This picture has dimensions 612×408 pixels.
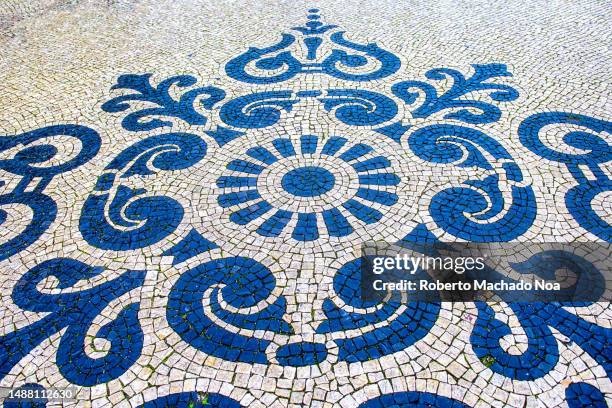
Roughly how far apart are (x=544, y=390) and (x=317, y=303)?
197cm

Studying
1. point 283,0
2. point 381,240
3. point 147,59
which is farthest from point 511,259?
point 283,0

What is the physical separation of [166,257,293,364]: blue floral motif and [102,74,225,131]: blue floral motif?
2.89 metres

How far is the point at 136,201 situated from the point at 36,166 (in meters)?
1.66

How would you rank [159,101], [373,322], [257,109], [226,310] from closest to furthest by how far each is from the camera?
[373,322] → [226,310] → [257,109] → [159,101]

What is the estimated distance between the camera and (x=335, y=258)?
5195 mm

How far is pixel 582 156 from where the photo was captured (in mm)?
6391

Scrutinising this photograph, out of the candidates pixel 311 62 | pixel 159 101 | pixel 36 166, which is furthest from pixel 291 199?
pixel 311 62

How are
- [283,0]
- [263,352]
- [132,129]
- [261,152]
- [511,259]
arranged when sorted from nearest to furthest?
[263,352] < [511,259] < [261,152] < [132,129] < [283,0]

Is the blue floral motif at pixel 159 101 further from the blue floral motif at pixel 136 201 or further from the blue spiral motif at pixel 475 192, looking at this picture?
the blue spiral motif at pixel 475 192

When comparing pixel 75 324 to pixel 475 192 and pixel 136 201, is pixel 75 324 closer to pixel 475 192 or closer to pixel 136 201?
pixel 136 201

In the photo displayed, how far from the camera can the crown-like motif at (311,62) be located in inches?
328

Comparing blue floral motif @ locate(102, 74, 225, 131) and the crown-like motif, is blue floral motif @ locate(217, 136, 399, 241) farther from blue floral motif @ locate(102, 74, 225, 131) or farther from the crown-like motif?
the crown-like motif

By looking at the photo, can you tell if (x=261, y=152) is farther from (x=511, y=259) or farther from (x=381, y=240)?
(x=511, y=259)

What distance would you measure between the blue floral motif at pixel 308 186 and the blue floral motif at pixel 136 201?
0.65m
